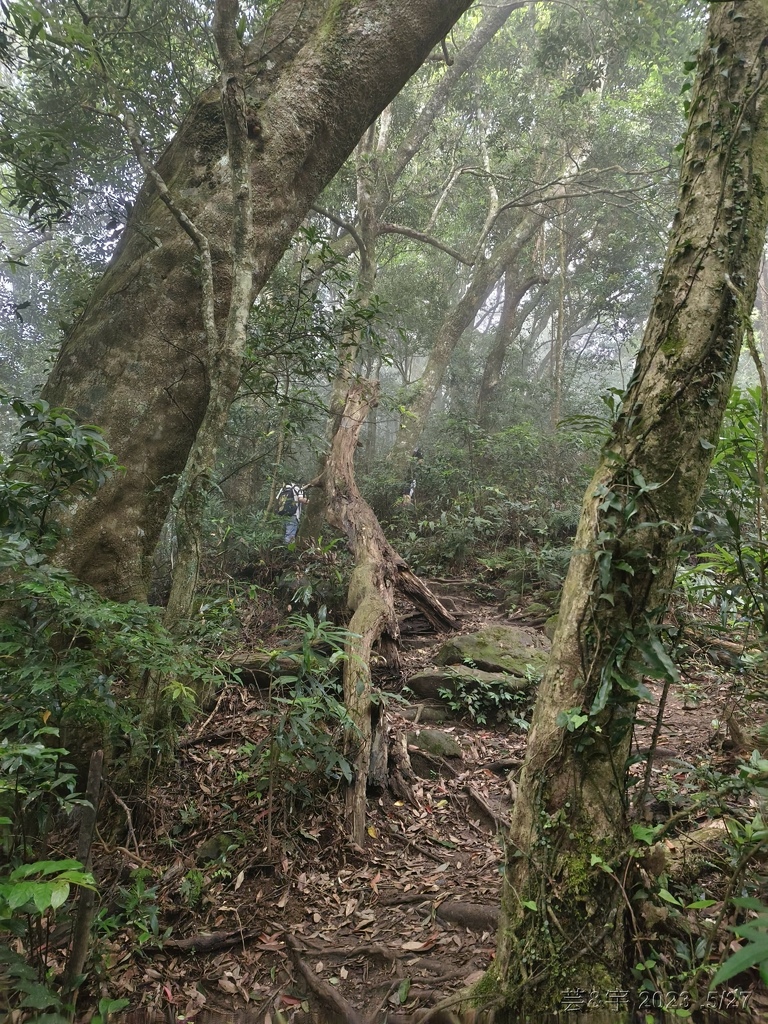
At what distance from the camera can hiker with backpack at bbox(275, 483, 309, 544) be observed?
8.98 m

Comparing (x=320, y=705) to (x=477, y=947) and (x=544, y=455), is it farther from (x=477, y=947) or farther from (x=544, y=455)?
(x=544, y=455)

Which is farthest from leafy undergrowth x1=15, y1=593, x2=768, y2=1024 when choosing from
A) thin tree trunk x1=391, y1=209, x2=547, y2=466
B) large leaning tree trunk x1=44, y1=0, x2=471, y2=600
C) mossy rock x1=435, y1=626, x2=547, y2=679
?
thin tree trunk x1=391, y1=209, x2=547, y2=466

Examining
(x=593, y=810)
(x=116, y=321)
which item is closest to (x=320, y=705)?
(x=593, y=810)

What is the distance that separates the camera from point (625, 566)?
2.10 meters

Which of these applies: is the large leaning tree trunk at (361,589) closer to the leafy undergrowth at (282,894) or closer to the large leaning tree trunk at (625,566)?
the leafy undergrowth at (282,894)

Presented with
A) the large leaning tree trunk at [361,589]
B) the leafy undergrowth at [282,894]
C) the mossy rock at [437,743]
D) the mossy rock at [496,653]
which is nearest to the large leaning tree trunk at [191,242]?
the leafy undergrowth at [282,894]

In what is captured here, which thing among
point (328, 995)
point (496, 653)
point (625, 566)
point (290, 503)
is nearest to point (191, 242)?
point (625, 566)

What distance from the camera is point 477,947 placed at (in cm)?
268

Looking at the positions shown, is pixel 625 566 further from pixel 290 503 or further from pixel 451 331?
pixel 451 331

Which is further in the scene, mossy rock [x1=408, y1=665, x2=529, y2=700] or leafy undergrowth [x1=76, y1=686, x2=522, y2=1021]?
mossy rock [x1=408, y1=665, x2=529, y2=700]

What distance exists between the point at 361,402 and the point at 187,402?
372 cm

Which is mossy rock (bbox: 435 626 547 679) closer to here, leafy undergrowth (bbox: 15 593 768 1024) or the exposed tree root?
leafy undergrowth (bbox: 15 593 768 1024)

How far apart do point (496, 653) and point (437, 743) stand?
1471 millimetres

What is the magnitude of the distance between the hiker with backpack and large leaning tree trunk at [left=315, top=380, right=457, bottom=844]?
1.19 meters
